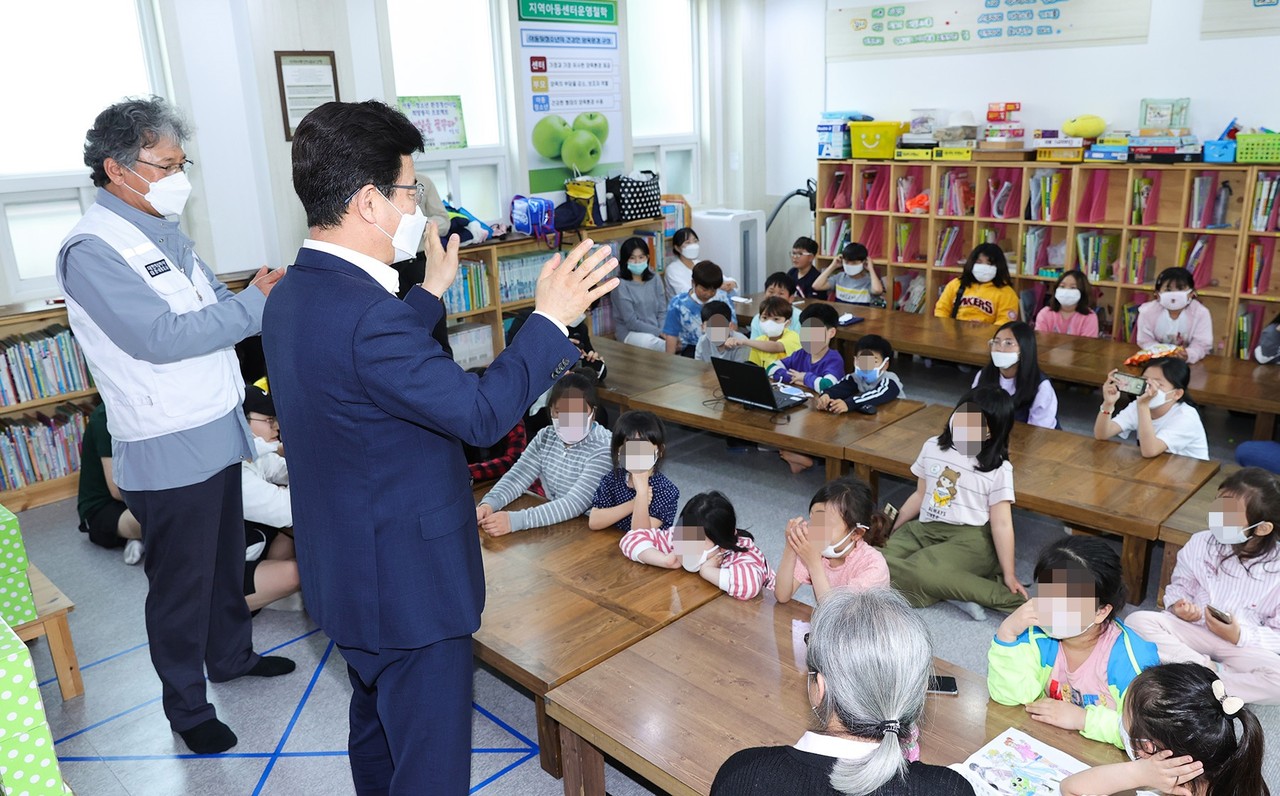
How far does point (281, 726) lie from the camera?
2967 mm

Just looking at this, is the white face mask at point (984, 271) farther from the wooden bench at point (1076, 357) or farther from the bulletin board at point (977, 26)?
the bulletin board at point (977, 26)

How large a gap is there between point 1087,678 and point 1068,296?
3.86 metres

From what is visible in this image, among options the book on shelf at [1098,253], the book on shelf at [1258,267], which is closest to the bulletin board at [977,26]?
the book on shelf at [1098,253]

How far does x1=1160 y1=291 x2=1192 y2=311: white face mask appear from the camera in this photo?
16.8ft

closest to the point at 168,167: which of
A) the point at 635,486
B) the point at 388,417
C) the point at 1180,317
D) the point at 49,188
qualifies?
the point at 388,417

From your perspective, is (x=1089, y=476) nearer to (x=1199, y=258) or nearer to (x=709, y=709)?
(x=709, y=709)

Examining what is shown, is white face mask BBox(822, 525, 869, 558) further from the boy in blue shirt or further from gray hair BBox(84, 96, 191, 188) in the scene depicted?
the boy in blue shirt

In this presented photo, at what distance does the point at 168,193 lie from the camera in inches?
100

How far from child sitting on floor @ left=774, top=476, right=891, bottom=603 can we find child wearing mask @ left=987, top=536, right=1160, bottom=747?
0.49m

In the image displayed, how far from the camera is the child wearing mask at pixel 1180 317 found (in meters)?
5.14

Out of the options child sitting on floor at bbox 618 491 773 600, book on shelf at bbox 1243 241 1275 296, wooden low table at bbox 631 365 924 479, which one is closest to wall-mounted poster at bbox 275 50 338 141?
wooden low table at bbox 631 365 924 479

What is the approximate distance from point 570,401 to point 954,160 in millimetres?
4469

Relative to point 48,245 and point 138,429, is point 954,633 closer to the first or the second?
point 138,429

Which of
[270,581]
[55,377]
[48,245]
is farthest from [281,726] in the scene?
[48,245]
